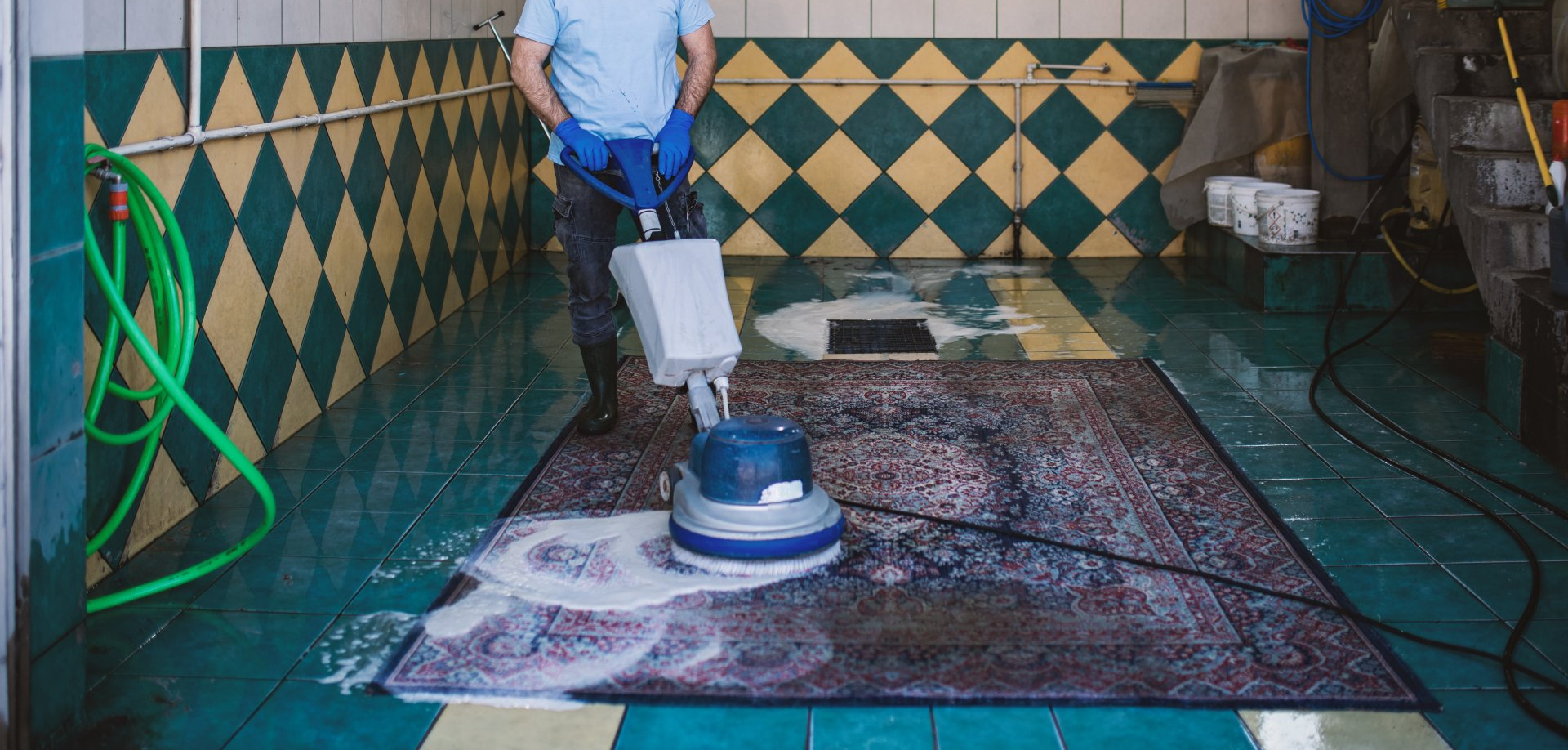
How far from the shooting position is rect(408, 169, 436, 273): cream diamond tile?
15.0 ft

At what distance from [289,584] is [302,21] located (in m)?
1.70

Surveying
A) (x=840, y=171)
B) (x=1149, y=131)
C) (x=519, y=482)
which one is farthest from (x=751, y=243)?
(x=519, y=482)

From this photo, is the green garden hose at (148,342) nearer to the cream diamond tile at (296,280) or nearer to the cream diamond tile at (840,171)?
the cream diamond tile at (296,280)

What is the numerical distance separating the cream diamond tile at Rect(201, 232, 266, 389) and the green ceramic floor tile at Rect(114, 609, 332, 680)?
0.87 metres

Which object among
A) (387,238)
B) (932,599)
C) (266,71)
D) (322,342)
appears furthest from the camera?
(387,238)

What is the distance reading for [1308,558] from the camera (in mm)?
2666

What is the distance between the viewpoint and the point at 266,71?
341cm

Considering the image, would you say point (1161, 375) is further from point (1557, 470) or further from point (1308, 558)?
point (1308, 558)

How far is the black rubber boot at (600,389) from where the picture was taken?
359 centimetres

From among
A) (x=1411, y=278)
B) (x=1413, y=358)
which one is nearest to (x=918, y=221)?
(x=1411, y=278)

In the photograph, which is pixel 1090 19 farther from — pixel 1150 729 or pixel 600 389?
pixel 1150 729

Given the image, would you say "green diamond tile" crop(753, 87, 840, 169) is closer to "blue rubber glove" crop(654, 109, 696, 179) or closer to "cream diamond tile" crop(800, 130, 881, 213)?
"cream diamond tile" crop(800, 130, 881, 213)

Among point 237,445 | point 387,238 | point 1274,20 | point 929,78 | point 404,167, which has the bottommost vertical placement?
point 237,445

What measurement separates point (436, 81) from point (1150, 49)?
3208 millimetres
